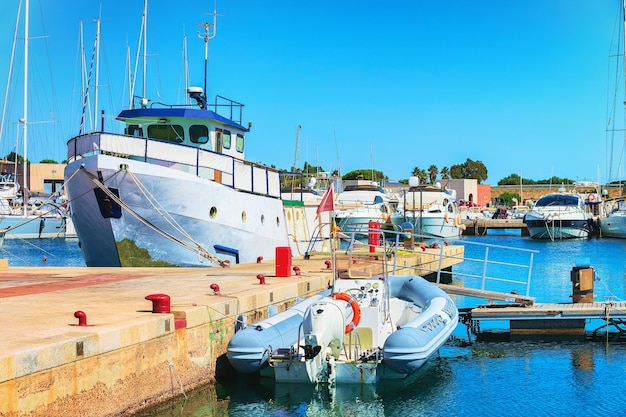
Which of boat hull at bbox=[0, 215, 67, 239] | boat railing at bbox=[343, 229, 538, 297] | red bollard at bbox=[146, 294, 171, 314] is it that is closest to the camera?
red bollard at bbox=[146, 294, 171, 314]

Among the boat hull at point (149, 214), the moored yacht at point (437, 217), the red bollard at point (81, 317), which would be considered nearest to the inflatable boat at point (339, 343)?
the red bollard at point (81, 317)

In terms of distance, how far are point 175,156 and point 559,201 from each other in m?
58.7

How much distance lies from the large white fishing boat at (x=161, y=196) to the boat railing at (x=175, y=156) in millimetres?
27

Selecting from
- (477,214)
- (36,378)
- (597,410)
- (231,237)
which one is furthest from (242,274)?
(477,214)

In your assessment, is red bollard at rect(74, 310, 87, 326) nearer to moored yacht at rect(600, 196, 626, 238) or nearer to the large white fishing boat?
the large white fishing boat

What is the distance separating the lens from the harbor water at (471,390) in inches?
510

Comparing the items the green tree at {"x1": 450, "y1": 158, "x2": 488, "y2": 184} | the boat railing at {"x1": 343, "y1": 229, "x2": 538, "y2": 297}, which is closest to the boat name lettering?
the boat railing at {"x1": 343, "y1": 229, "x2": 538, "y2": 297}

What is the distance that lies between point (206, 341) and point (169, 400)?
56.2 inches

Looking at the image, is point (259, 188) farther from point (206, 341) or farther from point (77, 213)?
point (206, 341)

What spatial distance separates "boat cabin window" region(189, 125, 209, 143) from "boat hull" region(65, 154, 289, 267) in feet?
8.68

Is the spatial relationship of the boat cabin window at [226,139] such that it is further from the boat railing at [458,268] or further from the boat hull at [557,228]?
the boat hull at [557,228]

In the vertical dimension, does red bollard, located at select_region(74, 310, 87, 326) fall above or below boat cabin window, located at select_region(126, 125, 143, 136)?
below

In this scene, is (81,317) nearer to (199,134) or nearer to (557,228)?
(199,134)

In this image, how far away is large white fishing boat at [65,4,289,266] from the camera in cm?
2117
